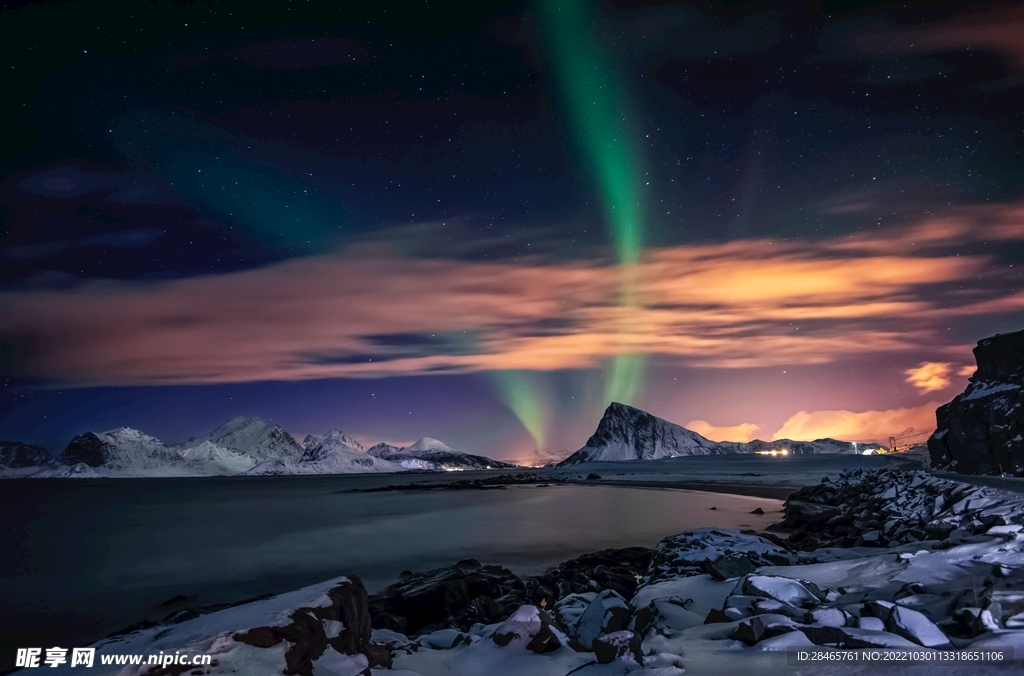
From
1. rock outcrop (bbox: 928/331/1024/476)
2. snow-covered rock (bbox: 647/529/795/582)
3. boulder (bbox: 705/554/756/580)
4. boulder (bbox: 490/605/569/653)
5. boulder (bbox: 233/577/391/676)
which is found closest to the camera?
boulder (bbox: 233/577/391/676)

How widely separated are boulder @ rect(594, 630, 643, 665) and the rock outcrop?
113 feet

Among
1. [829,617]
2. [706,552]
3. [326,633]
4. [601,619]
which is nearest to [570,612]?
[601,619]

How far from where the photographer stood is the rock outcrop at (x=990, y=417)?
3161 cm

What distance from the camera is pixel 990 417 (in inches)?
1312

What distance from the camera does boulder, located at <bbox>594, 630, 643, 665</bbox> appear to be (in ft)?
20.1

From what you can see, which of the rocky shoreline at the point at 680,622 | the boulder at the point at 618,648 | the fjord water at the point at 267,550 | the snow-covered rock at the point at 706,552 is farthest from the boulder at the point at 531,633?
the fjord water at the point at 267,550

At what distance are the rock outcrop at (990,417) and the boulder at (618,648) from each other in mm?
34349

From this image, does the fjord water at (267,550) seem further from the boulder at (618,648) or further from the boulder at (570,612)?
the boulder at (618,648)

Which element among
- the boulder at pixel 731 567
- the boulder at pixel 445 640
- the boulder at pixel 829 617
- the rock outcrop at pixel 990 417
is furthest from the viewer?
the rock outcrop at pixel 990 417

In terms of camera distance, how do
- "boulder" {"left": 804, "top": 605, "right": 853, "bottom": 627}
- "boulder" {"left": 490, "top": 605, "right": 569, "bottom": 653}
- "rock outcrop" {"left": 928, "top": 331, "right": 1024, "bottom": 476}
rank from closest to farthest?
1. "boulder" {"left": 804, "top": 605, "right": 853, "bottom": 627}
2. "boulder" {"left": 490, "top": 605, "right": 569, "bottom": 653}
3. "rock outcrop" {"left": 928, "top": 331, "right": 1024, "bottom": 476}

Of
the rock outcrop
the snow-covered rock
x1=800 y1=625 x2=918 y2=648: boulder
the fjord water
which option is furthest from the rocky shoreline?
the rock outcrop

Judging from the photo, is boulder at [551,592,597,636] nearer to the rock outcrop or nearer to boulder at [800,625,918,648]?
boulder at [800,625,918,648]

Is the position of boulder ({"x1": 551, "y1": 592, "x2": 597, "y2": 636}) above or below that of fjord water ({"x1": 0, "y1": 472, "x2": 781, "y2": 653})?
above

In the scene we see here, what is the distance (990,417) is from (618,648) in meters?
38.5
